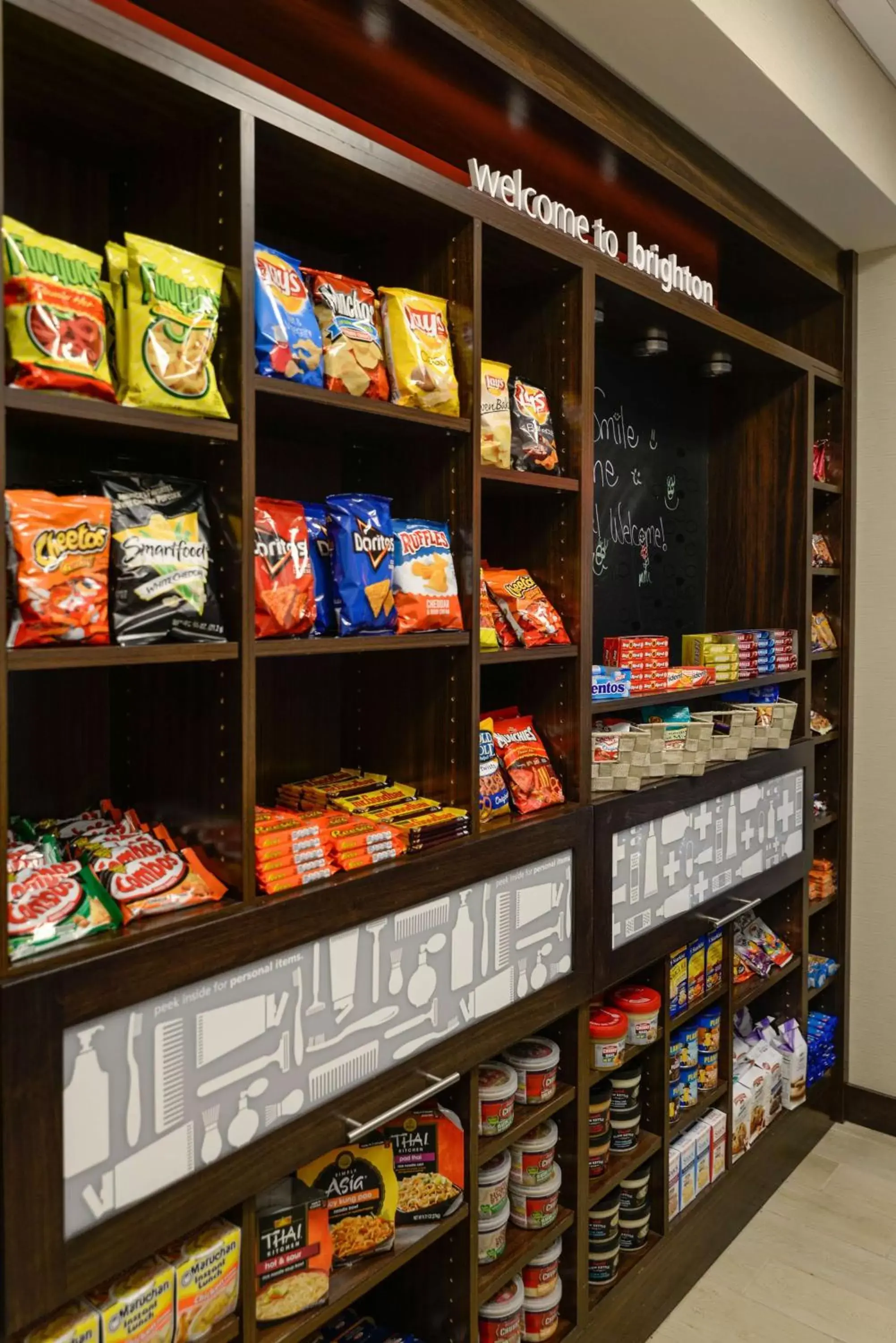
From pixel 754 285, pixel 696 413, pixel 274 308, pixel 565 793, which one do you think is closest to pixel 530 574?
pixel 565 793

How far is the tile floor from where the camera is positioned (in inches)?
96.5

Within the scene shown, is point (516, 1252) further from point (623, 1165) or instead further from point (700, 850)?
point (700, 850)

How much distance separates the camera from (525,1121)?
2014 millimetres

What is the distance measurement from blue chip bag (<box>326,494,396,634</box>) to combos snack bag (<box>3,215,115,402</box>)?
46cm

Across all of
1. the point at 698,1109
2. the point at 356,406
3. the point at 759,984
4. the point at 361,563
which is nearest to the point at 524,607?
the point at 361,563

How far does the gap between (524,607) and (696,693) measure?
72cm

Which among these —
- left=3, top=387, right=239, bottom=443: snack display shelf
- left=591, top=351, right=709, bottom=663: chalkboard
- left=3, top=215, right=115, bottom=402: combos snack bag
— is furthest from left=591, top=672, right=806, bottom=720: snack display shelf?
left=3, top=215, right=115, bottom=402: combos snack bag

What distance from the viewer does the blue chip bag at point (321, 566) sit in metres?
→ 1.59

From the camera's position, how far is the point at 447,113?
1870mm

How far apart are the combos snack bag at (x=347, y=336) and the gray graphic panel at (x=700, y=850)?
1.13 metres

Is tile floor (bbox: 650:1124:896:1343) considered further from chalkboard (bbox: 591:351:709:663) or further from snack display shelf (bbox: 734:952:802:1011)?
chalkboard (bbox: 591:351:709:663)

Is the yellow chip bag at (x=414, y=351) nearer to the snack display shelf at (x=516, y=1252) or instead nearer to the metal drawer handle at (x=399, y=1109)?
the metal drawer handle at (x=399, y=1109)

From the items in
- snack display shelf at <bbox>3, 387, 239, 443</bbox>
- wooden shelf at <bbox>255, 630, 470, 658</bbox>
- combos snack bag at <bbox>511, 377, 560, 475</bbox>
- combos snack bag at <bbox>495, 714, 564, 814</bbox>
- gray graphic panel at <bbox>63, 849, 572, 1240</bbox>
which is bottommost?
gray graphic panel at <bbox>63, 849, 572, 1240</bbox>

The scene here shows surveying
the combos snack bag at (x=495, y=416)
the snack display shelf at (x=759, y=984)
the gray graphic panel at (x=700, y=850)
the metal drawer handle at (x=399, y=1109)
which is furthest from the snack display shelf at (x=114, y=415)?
the snack display shelf at (x=759, y=984)
